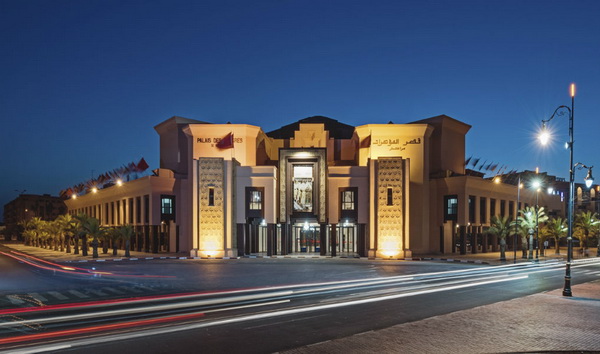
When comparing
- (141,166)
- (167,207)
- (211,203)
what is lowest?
(167,207)

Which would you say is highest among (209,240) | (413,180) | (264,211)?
(413,180)

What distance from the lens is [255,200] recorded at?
48875mm

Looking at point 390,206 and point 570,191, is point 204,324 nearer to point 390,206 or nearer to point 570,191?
point 570,191

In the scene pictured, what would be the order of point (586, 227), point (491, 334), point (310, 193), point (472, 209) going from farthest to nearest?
point (586, 227) < point (472, 209) < point (310, 193) < point (491, 334)

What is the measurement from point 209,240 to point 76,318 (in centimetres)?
3244

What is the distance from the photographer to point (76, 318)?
47.6 feet

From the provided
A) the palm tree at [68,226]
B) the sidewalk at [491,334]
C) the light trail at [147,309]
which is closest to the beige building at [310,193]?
the palm tree at [68,226]

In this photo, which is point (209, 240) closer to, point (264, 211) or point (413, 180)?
point (264, 211)

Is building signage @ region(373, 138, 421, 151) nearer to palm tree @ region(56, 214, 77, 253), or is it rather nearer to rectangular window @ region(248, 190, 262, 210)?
rectangular window @ region(248, 190, 262, 210)

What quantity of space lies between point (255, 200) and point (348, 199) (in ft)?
33.1

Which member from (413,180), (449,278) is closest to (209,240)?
(413,180)

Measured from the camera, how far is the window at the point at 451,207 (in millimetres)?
51931

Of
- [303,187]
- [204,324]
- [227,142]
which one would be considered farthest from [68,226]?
[204,324]

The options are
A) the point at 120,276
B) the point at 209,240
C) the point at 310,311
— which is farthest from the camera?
the point at 209,240
